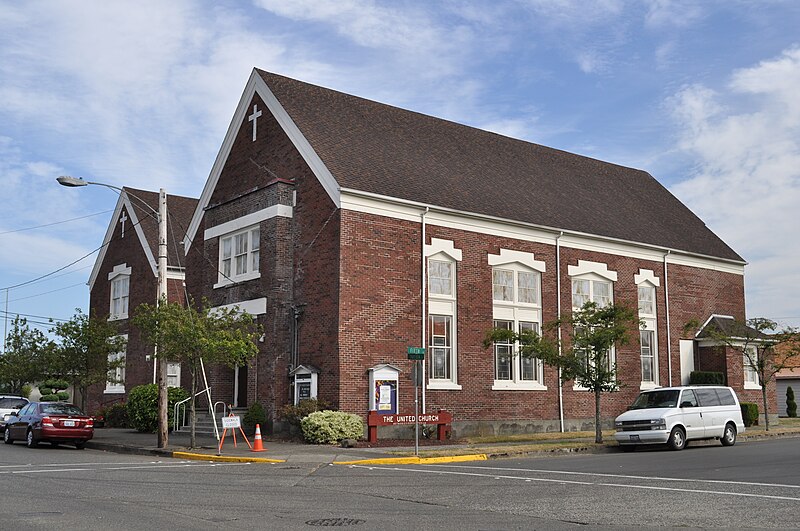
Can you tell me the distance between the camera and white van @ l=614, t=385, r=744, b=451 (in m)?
23.5

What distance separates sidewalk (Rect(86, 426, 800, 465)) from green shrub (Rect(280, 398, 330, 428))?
2.58 feet

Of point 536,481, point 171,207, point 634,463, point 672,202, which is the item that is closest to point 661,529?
point 536,481

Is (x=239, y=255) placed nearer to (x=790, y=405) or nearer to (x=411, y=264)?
(x=411, y=264)

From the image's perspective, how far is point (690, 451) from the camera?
23.2 meters

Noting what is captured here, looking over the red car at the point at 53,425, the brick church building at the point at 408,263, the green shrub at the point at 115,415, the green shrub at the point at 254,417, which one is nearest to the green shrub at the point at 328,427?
the brick church building at the point at 408,263

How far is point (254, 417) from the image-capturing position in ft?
90.6

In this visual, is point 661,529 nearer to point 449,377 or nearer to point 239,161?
point 449,377

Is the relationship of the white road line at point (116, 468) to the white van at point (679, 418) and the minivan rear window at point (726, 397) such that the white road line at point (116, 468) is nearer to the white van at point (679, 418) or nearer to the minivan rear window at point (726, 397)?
the white van at point (679, 418)

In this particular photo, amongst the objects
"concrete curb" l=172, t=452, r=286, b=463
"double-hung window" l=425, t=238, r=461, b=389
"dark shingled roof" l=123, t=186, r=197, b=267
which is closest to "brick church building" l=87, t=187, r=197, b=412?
"dark shingled roof" l=123, t=186, r=197, b=267

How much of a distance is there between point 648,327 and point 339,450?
17413 millimetres

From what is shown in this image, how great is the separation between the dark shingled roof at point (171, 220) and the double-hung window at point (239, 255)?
8463mm

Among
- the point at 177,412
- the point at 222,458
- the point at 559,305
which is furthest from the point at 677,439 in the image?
the point at 177,412

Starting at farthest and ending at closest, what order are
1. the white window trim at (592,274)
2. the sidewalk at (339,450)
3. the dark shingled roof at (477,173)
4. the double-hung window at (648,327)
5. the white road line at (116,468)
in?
the double-hung window at (648,327) < the white window trim at (592,274) < the dark shingled roof at (477,173) < the sidewalk at (339,450) < the white road line at (116,468)

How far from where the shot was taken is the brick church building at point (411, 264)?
26.8 meters
